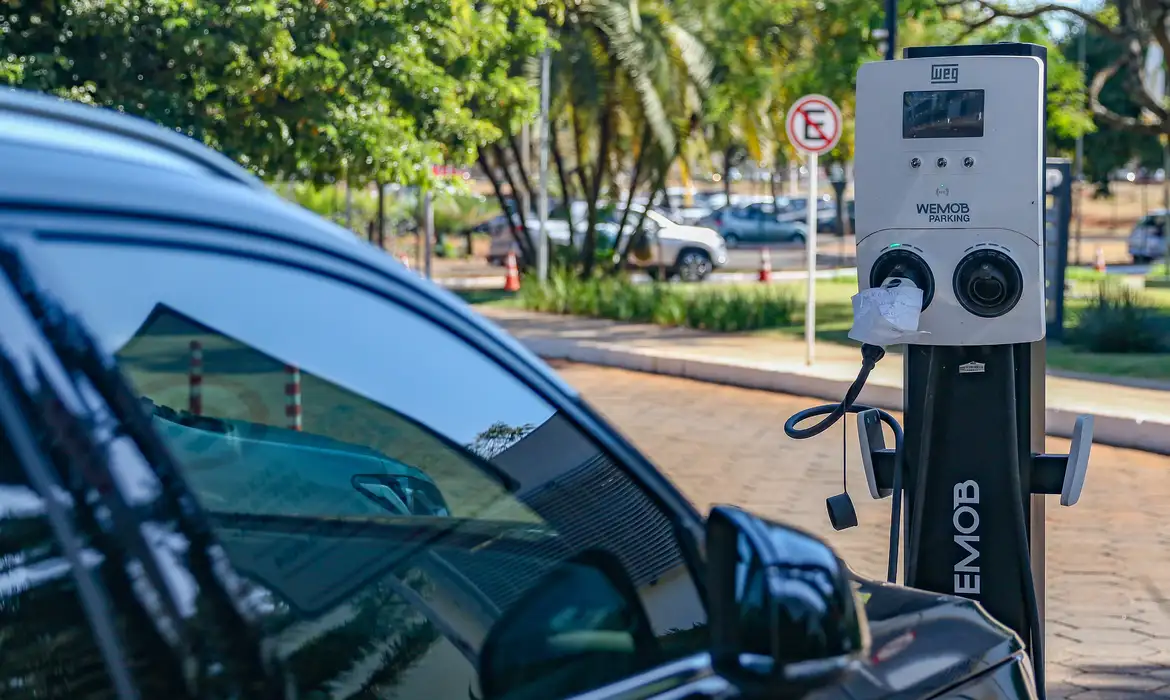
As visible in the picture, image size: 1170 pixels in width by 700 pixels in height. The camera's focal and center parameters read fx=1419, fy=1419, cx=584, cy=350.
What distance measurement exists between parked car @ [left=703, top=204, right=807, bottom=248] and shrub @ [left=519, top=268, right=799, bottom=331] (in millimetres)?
25638

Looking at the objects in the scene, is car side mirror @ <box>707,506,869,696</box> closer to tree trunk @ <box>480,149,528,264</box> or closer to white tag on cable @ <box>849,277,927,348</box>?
white tag on cable @ <box>849,277,927,348</box>

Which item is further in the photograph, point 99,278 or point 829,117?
point 829,117

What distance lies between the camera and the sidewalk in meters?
10.7

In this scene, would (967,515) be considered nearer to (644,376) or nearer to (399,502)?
(399,502)

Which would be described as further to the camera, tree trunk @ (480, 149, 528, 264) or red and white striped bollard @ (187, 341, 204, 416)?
tree trunk @ (480, 149, 528, 264)

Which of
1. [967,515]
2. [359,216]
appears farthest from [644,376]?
[359,216]

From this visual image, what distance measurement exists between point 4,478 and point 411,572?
0.61m

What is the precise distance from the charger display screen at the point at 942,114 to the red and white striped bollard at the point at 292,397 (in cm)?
221

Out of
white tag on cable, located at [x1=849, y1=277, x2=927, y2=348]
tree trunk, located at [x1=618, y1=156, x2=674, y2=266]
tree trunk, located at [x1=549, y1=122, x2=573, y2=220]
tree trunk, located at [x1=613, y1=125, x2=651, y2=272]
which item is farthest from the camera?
tree trunk, located at [x1=549, y1=122, x2=573, y2=220]

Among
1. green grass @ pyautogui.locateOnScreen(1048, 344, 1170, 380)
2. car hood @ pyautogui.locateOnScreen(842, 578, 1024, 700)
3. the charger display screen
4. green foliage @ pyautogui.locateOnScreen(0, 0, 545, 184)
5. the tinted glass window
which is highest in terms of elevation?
green foliage @ pyautogui.locateOnScreen(0, 0, 545, 184)

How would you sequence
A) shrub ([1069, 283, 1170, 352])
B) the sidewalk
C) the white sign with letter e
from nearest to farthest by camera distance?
the sidewalk → the white sign with letter e → shrub ([1069, 283, 1170, 352])

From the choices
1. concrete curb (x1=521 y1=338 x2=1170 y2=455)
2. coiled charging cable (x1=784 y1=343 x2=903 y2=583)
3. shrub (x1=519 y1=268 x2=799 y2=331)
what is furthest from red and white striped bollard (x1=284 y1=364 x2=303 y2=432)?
shrub (x1=519 y1=268 x2=799 y2=331)

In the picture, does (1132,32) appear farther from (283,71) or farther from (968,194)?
(968,194)

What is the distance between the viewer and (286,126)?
1522 cm
